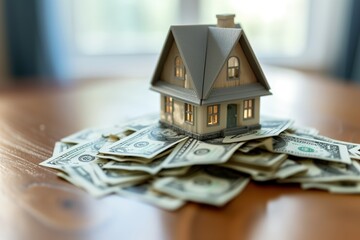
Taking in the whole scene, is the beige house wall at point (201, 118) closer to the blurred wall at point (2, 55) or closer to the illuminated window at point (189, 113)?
the illuminated window at point (189, 113)

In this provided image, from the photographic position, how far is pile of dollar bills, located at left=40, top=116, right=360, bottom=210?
0.91 meters

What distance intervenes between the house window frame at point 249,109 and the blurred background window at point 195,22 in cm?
174

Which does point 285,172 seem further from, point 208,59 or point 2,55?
point 2,55

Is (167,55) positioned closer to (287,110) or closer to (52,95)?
(287,110)

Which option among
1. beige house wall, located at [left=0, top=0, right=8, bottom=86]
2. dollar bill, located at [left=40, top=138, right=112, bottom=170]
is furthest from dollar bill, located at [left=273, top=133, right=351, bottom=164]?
beige house wall, located at [left=0, top=0, right=8, bottom=86]

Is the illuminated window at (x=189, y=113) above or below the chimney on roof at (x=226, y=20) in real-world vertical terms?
below

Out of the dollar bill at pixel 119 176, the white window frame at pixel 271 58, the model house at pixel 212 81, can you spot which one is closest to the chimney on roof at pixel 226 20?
the model house at pixel 212 81

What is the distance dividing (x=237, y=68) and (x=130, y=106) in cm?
74

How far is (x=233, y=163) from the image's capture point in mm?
979

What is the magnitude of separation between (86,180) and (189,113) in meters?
0.31

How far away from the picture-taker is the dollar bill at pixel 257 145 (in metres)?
1.02

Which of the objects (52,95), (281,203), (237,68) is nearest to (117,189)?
(281,203)

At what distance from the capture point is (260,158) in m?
0.99

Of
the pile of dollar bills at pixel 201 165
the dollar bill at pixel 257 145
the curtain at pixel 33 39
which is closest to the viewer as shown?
the pile of dollar bills at pixel 201 165
